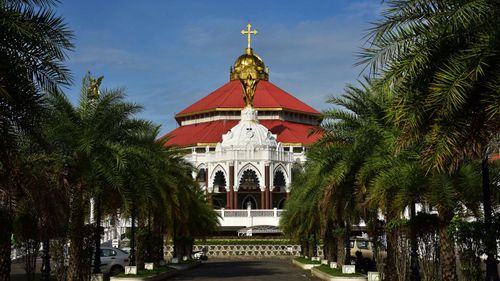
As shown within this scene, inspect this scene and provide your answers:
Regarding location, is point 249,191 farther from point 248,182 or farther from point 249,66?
point 249,66

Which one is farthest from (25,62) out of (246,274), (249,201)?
(249,201)

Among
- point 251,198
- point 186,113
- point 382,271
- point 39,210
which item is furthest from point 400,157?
point 186,113

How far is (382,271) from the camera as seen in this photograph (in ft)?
83.3

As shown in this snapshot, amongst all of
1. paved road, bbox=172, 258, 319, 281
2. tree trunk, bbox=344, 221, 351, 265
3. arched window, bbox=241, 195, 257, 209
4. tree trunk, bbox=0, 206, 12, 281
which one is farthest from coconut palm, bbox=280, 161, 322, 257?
arched window, bbox=241, 195, 257, 209

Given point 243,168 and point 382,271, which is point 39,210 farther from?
point 243,168

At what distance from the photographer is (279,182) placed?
82.6 meters

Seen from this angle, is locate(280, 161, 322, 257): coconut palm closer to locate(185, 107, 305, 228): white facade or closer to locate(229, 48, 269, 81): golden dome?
locate(185, 107, 305, 228): white facade

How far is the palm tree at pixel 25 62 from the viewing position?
11.8 metres

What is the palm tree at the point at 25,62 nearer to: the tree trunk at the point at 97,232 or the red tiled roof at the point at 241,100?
the tree trunk at the point at 97,232

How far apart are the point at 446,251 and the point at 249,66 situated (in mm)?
85053

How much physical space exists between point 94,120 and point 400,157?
383 inches

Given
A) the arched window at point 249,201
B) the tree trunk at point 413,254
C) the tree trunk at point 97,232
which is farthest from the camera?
the arched window at point 249,201

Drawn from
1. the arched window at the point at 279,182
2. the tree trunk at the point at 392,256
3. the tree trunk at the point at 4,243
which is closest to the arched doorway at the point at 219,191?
the arched window at the point at 279,182

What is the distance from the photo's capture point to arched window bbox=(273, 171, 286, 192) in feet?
267
